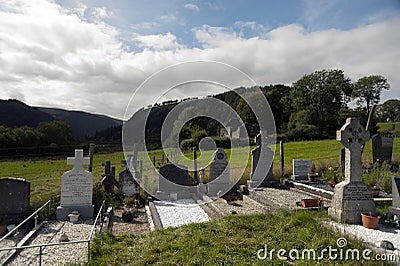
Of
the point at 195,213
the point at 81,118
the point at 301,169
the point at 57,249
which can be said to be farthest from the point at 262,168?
the point at 81,118

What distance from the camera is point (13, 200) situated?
833 centimetres

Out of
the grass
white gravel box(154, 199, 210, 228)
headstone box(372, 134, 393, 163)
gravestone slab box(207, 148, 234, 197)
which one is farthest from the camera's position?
headstone box(372, 134, 393, 163)

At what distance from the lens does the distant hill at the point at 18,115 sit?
46.1m

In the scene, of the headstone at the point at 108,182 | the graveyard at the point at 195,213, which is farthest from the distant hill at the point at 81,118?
the headstone at the point at 108,182

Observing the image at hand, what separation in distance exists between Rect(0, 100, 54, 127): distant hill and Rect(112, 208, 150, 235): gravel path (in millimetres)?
42808

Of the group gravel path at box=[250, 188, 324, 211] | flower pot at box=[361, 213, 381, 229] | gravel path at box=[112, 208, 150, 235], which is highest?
flower pot at box=[361, 213, 381, 229]

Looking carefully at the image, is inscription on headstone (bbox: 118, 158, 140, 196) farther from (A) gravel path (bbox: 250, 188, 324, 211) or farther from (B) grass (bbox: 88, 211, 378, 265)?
(B) grass (bbox: 88, 211, 378, 265)

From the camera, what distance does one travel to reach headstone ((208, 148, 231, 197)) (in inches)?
459

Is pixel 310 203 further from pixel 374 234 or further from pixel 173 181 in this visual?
pixel 173 181

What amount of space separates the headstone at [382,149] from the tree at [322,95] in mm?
21134

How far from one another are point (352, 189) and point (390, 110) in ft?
120

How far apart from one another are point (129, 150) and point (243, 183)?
6345mm

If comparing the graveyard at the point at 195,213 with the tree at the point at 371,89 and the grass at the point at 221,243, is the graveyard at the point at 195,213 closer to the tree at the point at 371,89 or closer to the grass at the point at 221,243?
the grass at the point at 221,243

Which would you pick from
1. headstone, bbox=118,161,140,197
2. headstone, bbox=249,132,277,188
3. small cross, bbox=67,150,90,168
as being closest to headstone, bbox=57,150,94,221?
small cross, bbox=67,150,90,168
